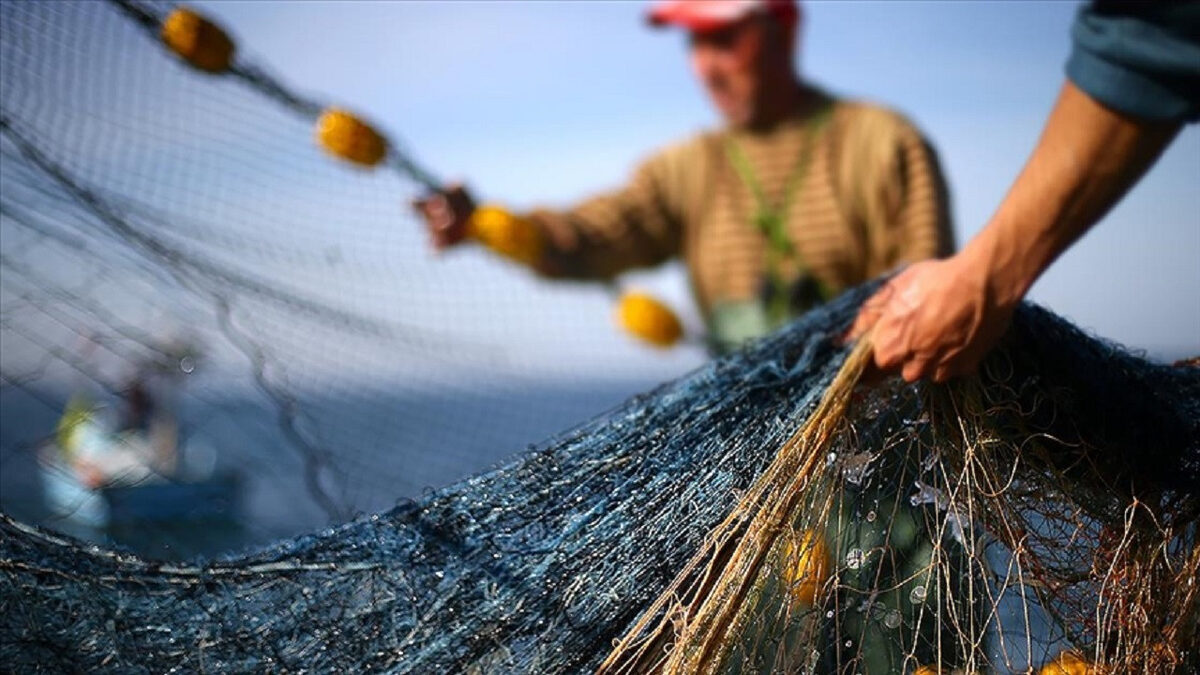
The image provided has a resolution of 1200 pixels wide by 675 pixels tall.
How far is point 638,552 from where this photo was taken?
2014mm

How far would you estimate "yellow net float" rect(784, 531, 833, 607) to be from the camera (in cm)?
198

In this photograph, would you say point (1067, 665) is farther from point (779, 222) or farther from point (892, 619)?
point (779, 222)

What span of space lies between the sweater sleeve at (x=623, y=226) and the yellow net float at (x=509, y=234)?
3 centimetres

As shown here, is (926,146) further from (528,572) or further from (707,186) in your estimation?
(528,572)

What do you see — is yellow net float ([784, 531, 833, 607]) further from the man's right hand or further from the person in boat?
the man's right hand

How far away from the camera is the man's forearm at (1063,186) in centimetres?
175

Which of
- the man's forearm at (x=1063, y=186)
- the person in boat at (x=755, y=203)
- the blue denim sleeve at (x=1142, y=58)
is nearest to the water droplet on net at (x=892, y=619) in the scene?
the man's forearm at (x=1063, y=186)

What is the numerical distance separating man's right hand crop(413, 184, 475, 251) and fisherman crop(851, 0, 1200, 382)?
1501 mm

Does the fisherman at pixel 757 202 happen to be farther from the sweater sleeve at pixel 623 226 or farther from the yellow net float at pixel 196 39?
the yellow net float at pixel 196 39

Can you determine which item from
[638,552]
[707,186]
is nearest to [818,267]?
[707,186]

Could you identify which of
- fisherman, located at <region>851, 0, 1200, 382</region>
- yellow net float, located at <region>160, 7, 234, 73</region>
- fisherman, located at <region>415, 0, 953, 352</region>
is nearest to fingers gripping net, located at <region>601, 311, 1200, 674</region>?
fisherman, located at <region>851, 0, 1200, 382</region>

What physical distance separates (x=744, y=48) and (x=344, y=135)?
3.11ft

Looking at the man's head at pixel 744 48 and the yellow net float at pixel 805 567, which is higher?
the man's head at pixel 744 48

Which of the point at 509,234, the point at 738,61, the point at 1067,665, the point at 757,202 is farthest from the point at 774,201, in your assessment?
the point at 1067,665
